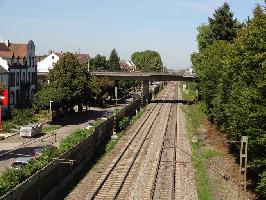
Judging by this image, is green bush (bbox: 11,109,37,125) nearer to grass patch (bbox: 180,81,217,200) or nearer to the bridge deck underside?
grass patch (bbox: 180,81,217,200)

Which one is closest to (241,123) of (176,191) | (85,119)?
(176,191)

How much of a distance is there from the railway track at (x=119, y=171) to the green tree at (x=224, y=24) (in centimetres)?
2976

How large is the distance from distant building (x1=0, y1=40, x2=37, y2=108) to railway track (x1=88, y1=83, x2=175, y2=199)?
21.9 meters

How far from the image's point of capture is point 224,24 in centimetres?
7888

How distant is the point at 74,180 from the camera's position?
32.9 meters

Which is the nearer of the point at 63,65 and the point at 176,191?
the point at 176,191

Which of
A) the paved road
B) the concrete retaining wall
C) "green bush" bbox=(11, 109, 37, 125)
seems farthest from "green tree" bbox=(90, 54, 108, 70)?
the concrete retaining wall

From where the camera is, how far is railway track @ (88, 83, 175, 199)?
29.3 metres

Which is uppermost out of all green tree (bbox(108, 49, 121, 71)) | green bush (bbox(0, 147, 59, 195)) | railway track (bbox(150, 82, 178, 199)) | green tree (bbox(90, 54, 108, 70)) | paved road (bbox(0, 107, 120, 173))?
green tree (bbox(108, 49, 121, 71))

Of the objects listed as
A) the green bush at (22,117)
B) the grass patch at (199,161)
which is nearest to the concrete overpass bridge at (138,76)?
the grass patch at (199,161)

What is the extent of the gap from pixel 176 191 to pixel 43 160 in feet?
28.5

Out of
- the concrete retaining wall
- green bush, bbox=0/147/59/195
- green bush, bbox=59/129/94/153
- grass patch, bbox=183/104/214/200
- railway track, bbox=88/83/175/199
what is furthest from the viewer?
green bush, bbox=59/129/94/153

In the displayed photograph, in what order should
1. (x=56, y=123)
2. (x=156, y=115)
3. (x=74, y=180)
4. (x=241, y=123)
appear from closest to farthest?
(x=241, y=123) → (x=74, y=180) → (x=56, y=123) → (x=156, y=115)

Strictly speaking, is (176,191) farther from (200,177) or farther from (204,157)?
(204,157)
